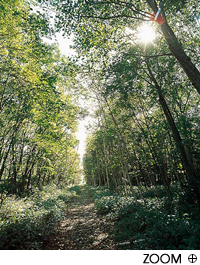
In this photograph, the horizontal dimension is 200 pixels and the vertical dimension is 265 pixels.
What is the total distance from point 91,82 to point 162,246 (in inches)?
419

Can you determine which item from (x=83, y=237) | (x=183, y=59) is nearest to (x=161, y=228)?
(x=83, y=237)

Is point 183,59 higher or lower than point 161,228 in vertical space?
higher

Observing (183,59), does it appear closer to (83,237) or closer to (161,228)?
(161,228)

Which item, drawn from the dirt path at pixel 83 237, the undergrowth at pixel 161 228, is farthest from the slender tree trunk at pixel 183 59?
the dirt path at pixel 83 237

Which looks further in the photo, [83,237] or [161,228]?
[83,237]

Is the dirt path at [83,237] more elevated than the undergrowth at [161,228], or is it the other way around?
the undergrowth at [161,228]

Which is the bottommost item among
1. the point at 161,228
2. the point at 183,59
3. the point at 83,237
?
the point at 83,237

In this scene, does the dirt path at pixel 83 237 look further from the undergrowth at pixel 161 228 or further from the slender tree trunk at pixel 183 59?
the slender tree trunk at pixel 183 59

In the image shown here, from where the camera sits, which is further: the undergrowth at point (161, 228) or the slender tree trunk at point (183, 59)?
the slender tree trunk at point (183, 59)

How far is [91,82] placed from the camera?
11750 millimetres

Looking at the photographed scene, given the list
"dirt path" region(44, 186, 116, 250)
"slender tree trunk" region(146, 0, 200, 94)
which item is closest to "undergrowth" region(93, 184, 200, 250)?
"dirt path" region(44, 186, 116, 250)

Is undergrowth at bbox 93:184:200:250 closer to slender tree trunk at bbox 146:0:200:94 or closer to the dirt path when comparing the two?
the dirt path

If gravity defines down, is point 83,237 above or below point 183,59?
below
